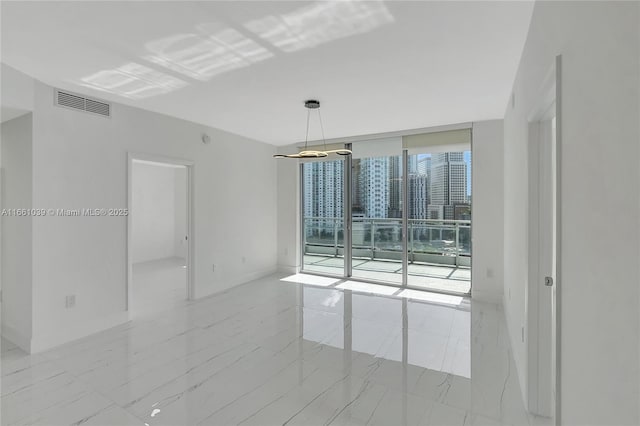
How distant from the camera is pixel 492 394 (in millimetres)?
2330

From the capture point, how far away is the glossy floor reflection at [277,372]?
6.97 ft

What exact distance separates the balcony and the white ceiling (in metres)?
2.23

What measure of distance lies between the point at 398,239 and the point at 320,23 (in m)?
4.04

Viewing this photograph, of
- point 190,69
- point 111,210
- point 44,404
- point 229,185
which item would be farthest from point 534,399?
point 229,185

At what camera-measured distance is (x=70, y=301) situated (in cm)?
332

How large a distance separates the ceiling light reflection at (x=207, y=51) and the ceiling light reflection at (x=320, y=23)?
20cm

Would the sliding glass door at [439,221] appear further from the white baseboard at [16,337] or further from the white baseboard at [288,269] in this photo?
the white baseboard at [16,337]

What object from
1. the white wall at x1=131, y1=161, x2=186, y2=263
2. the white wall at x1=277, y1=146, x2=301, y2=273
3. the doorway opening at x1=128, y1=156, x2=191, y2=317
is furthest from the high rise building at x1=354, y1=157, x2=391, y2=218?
the white wall at x1=131, y1=161, x2=186, y2=263

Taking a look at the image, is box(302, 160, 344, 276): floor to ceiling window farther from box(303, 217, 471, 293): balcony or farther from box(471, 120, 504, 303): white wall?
box(471, 120, 504, 303): white wall

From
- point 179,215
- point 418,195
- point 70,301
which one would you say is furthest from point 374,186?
point 179,215

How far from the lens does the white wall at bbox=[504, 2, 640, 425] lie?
74cm

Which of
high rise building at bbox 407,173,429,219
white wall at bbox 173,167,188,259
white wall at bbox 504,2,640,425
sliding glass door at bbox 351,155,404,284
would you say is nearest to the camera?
white wall at bbox 504,2,640,425

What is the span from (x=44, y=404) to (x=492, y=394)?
3.22 m

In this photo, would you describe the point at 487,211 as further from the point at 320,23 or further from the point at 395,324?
the point at 320,23
